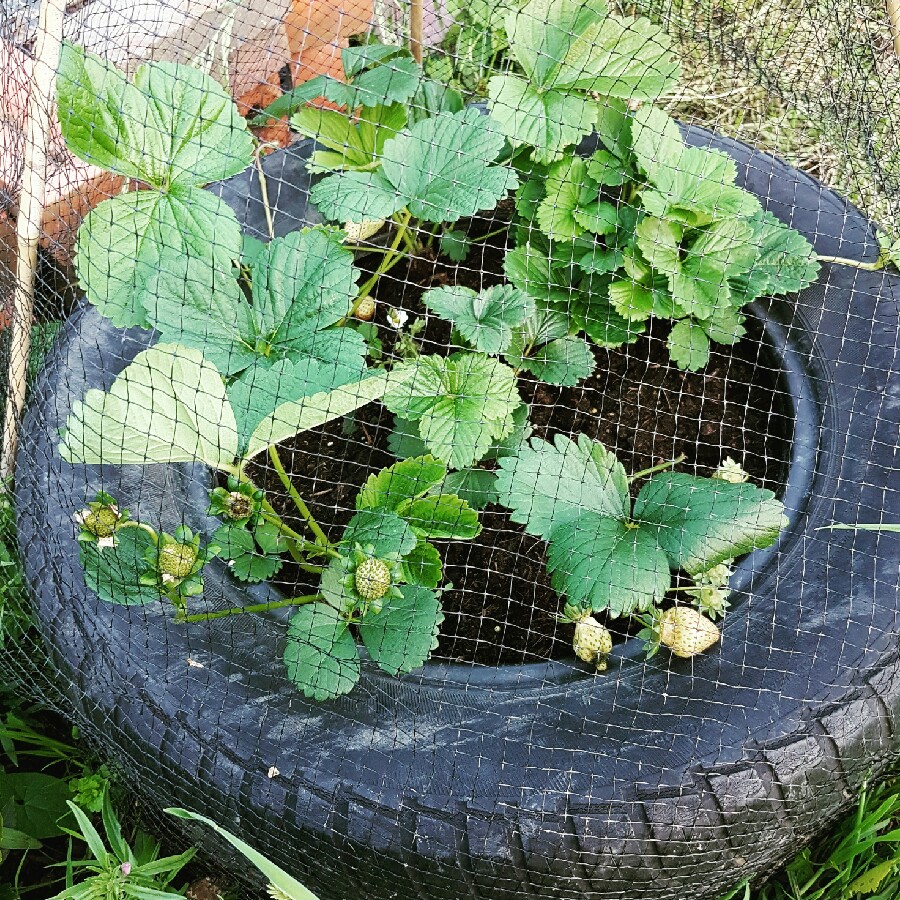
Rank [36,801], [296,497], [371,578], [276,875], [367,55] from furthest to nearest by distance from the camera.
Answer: [36,801]
[367,55]
[296,497]
[371,578]
[276,875]

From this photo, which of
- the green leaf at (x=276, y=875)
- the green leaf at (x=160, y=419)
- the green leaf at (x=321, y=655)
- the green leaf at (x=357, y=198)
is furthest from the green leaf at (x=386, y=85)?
the green leaf at (x=276, y=875)

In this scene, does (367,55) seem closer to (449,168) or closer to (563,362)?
(449,168)

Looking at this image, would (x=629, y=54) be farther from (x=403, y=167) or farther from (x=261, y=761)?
(x=261, y=761)

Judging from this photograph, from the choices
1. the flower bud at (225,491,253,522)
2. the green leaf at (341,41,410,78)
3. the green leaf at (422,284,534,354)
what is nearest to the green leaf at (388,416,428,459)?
the green leaf at (422,284,534,354)

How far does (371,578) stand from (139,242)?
51 centimetres

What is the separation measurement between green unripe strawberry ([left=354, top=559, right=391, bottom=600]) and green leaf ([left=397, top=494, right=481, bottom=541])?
0.06 meters

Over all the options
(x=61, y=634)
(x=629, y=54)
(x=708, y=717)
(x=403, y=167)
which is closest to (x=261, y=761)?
(x=61, y=634)

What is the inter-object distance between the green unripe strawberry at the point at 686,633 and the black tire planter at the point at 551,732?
0.02m

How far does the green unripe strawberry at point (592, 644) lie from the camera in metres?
1.04

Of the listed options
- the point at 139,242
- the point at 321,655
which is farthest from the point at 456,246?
the point at 321,655

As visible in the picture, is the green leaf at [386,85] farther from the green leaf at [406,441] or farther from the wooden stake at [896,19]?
the wooden stake at [896,19]

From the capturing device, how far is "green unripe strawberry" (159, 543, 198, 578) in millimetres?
983

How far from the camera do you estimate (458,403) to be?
113cm

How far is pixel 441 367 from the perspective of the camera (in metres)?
1.14
